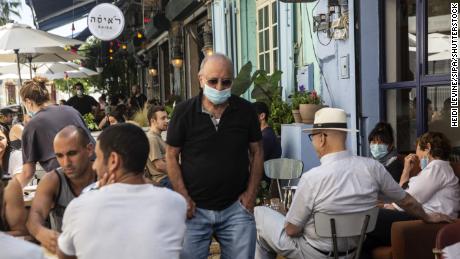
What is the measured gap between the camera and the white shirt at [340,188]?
11.0ft

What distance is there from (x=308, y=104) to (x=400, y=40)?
1.31 metres

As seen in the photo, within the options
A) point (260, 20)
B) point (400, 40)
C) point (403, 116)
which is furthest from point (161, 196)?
point (260, 20)

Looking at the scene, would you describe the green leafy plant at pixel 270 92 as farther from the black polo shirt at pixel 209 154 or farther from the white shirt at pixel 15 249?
the white shirt at pixel 15 249

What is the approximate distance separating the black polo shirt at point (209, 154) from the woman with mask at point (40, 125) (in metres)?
1.25

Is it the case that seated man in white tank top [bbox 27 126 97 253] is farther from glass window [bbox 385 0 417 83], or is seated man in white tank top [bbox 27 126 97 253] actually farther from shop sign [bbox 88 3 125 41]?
shop sign [bbox 88 3 125 41]

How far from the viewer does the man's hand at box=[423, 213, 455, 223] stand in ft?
12.2

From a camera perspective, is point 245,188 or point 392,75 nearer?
point 245,188

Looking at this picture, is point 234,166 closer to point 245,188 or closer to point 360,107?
point 245,188

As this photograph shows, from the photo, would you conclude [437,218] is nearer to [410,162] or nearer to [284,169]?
[410,162]

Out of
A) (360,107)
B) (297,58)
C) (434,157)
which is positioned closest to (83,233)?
(434,157)

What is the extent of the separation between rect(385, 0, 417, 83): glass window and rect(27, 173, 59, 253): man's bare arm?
385 cm

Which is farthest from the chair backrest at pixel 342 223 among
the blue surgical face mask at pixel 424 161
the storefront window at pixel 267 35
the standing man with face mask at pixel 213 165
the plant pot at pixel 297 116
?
the storefront window at pixel 267 35

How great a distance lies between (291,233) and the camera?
11.6ft

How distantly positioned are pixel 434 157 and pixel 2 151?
381 cm
